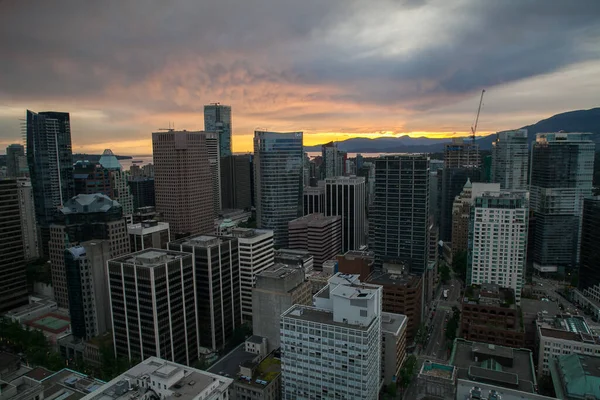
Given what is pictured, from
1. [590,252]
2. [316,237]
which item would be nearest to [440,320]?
[316,237]

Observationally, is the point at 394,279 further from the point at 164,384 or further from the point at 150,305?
the point at 164,384

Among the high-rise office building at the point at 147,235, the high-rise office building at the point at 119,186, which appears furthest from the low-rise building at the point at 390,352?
the high-rise office building at the point at 119,186

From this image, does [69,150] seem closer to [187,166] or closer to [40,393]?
[187,166]

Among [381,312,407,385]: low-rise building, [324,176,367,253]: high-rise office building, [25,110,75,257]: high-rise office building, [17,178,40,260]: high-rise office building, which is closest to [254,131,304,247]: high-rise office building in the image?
[324,176,367,253]: high-rise office building

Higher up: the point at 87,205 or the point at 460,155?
the point at 460,155

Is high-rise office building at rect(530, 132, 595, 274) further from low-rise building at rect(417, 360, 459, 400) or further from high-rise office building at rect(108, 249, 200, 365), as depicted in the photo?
high-rise office building at rect(108, 249, 200, 365)

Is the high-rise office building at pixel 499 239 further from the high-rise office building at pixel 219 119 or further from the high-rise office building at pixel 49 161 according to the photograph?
the high-rise office building at pixel 219 119
